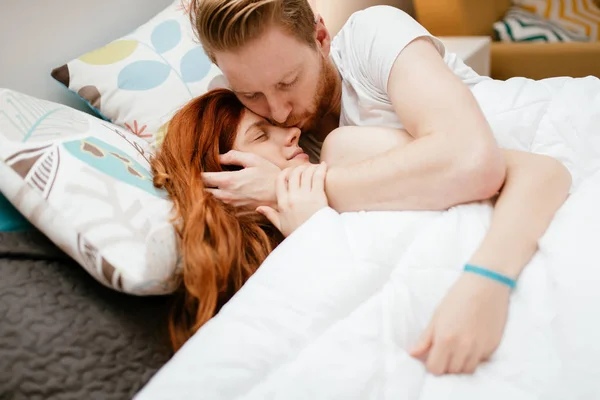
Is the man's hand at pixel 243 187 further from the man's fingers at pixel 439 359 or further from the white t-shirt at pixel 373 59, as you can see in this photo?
the man's fingers at pixel 439 359

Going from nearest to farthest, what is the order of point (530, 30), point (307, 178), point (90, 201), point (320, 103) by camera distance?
1. point (90, 201)
2. point (307, 178)
3. point (320, 103)
4. point (530, 30)

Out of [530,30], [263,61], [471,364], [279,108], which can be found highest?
[263,61]

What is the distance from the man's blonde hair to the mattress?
0.52 m

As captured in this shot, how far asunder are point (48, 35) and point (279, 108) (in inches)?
26.9

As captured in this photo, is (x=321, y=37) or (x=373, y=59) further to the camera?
(x=321, y=37)

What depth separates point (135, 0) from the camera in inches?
66.1

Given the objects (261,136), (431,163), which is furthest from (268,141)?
(431,163)

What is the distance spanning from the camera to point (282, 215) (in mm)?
1042

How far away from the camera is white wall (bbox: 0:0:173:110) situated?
1323 millimetres

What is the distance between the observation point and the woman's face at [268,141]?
120 cm

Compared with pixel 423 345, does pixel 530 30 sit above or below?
below

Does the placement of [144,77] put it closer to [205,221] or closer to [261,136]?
[261,136]

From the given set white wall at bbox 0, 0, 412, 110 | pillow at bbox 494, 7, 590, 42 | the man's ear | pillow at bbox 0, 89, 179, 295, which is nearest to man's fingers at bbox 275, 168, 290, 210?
pillow at bbox 0, 89, 179, 295

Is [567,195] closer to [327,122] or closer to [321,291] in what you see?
[321,291]
